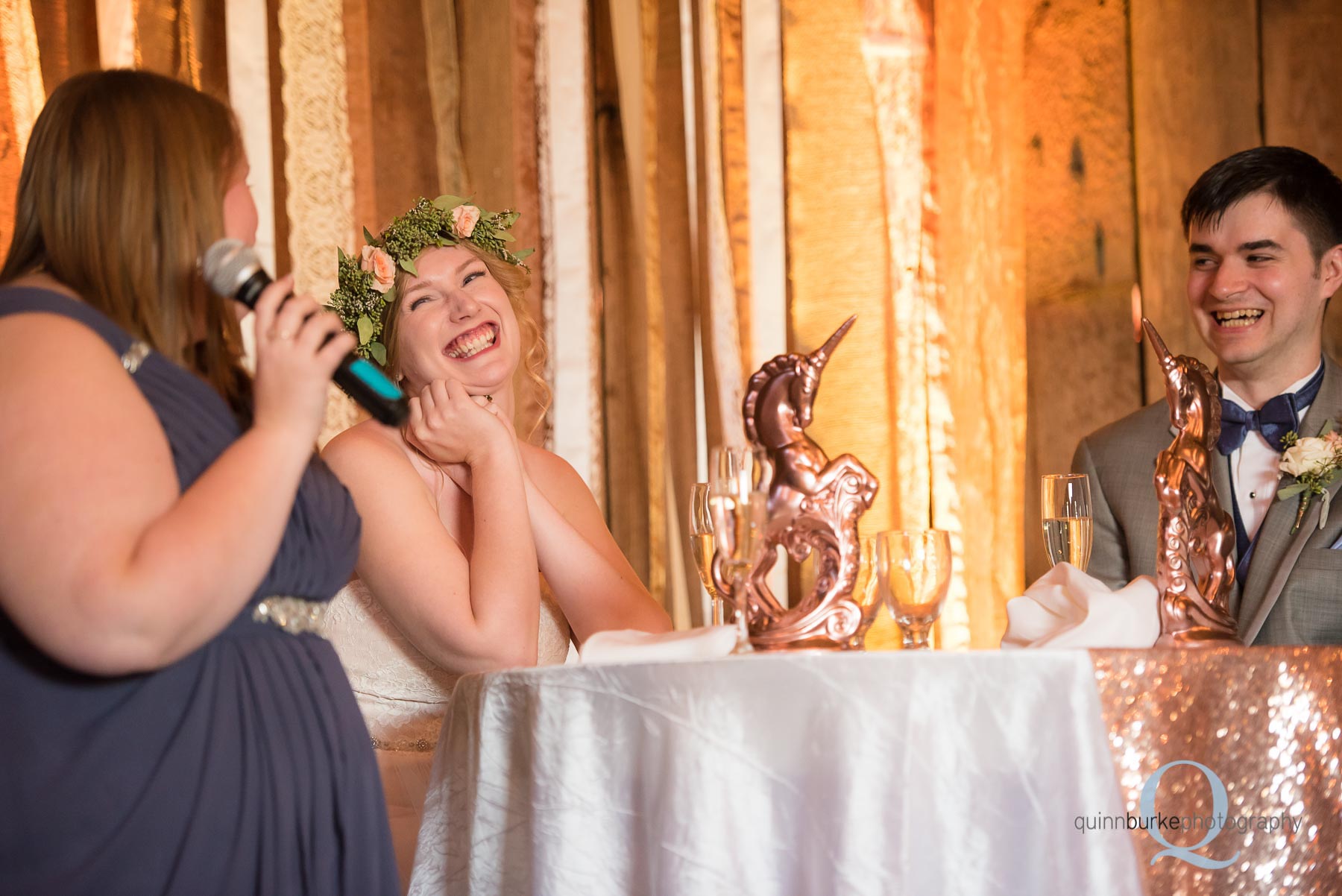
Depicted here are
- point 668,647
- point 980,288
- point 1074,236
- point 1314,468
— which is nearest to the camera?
point 668,647

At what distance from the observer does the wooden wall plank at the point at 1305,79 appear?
3699mm

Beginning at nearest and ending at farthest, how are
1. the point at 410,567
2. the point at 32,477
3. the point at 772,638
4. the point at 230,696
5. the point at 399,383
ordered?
the point at 32,477
the point at 230,696
the point at 772,638
the point at 410,567
the point at 399,383

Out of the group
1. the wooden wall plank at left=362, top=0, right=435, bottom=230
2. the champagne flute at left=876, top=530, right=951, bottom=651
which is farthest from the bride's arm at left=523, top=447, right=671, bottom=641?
the wooden wall plank at left=362, top=0, right=435, bottom=230

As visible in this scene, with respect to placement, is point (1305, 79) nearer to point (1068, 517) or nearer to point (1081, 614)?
point (1068, 517)

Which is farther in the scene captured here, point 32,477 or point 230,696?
point 230,696

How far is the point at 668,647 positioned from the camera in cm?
164

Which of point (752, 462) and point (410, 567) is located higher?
point (752, 462)

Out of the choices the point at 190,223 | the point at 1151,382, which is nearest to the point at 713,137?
the point at 1151,382

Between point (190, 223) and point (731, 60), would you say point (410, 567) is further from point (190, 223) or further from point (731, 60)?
point (731, 60)

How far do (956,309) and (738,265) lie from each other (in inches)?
26.1

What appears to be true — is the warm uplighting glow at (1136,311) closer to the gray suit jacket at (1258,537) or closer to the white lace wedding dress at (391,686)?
the gray suit jacket at (1258,537)

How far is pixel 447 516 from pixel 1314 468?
5.39ft

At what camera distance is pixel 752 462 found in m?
1.77

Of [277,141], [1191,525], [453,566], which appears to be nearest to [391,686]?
[453,566]
